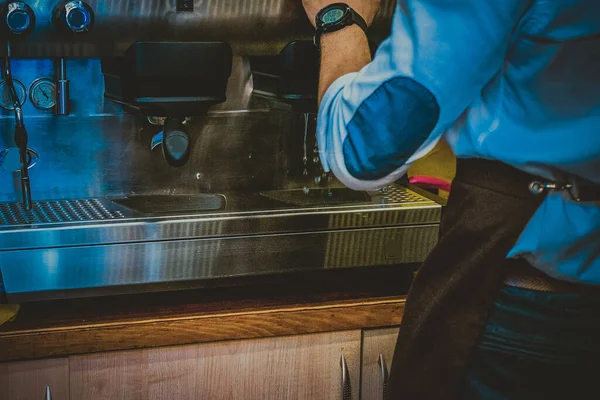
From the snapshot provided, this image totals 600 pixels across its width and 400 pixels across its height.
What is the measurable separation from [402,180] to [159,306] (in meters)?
0.73

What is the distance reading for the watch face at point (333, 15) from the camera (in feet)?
3.69

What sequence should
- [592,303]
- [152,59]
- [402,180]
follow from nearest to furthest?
[592,303] < [152,59] < [402,180]

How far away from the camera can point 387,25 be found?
5.46ft

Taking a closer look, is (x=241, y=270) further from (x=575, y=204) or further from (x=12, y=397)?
(x=575, y=204)

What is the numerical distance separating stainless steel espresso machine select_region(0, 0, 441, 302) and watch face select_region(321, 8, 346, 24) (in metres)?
0.36

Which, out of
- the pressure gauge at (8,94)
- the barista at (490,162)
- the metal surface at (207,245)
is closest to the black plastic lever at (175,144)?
the metal surface at (207,245)

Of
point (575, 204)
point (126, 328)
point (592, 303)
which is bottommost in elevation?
point (126, 328)

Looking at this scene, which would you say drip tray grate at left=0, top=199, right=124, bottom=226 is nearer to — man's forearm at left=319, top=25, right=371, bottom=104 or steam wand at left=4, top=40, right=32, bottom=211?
steam wand at left=4, top=40, right=32, bottom=211

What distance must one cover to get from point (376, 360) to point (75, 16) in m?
0.92

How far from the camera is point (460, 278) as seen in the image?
42.5 inches

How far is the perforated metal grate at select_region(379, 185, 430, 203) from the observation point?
1743 millimetres

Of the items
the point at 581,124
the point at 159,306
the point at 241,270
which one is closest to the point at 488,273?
the point at 581,124

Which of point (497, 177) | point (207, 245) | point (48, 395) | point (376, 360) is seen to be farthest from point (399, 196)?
point (48, 395)

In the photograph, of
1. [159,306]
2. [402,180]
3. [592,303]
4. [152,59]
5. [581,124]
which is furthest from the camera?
[402,180]
